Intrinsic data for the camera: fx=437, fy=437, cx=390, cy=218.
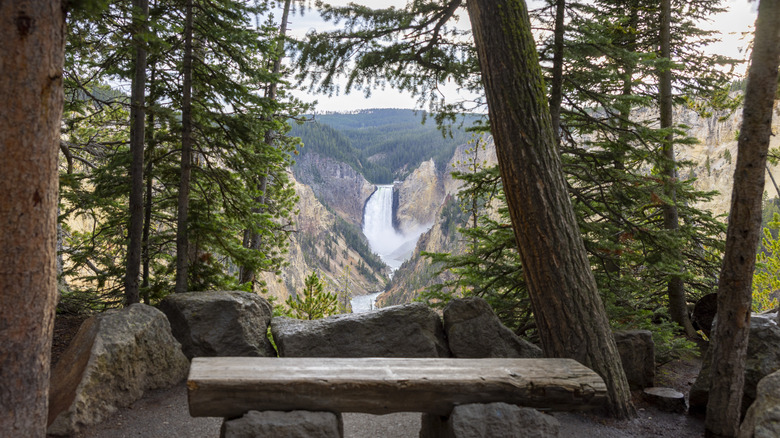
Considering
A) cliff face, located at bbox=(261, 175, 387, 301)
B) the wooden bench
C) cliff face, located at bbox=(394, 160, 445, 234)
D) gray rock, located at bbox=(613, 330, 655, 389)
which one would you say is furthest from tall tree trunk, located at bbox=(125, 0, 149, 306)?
cliff face, located at bbox=(394, 160, 445, 234)

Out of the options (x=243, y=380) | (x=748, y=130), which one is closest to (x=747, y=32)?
(x=748, y=130)

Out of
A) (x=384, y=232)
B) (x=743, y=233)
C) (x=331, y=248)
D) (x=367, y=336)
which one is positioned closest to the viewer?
(x=743, y=233)

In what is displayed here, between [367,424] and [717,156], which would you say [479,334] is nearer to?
[367,424]

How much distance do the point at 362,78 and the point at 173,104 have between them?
2.88 metres

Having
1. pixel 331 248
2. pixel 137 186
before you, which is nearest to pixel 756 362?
pixel 137 186

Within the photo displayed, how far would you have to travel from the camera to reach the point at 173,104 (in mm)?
6312

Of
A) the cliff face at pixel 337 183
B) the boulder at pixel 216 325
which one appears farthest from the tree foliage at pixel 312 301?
the cliff face at pixel 337 183

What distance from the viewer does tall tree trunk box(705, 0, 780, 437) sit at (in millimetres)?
3193

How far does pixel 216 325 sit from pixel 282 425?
2.56 metres

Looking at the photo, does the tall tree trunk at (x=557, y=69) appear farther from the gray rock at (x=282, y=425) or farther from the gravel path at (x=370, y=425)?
the gray rock at (x=282, y=425)

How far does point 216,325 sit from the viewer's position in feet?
16.4

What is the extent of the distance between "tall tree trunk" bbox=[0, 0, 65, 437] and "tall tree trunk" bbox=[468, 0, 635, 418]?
326 centimetres

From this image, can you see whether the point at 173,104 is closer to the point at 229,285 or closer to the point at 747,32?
the point at 229,285

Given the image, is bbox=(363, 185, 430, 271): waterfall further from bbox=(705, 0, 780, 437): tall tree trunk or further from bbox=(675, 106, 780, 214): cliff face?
bbox=(705, 0, 780, 437): tall tree trunk
